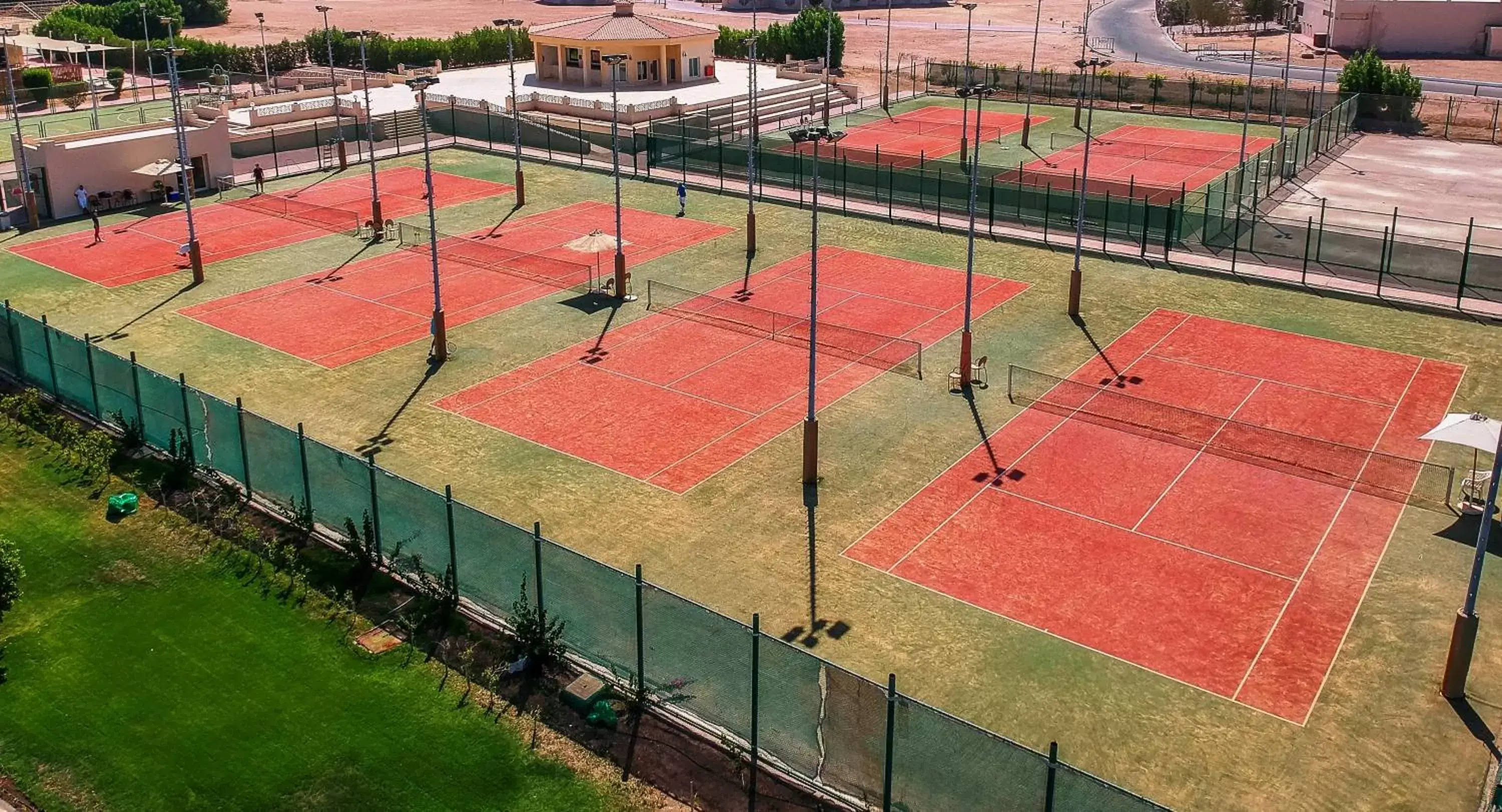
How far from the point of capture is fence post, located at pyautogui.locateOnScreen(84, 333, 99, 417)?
105 ft

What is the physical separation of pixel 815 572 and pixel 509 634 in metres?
6.24

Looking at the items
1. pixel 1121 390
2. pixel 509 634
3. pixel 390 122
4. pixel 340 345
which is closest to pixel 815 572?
pixel 509 634

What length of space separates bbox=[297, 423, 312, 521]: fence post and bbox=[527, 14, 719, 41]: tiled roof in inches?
2338

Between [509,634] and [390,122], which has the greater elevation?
[390,122]

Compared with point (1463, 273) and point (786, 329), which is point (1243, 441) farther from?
point (1463, 273)

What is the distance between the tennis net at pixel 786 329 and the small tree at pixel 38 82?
60.2 metres

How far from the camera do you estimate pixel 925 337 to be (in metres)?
39.7

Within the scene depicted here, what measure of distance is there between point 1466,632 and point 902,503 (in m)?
11.5

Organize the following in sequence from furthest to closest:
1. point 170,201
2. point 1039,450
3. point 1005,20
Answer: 1. point 1005,20
2. point 170,201
3. point 1039,450

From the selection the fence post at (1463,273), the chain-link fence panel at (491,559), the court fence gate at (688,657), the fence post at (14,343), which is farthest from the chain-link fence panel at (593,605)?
the fence post at (1463,273)

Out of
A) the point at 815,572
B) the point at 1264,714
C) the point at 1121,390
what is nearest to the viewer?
the point at 1264,714

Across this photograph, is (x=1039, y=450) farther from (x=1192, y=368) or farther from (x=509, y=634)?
(x=509, y=634)

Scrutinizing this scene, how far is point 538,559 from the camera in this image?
2230cm

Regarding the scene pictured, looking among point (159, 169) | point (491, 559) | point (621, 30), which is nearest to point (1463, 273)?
point (491, 559)
